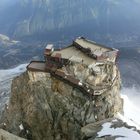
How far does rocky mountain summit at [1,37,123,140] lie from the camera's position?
383ft

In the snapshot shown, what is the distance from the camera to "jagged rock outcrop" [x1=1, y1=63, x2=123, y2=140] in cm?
11669

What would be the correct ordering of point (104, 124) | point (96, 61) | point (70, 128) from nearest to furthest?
point (104, 124)
point (70, 128)
point (96, 61)

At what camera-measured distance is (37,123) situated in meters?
121

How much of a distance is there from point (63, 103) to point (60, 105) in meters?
0.95

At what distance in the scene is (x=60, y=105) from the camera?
118m

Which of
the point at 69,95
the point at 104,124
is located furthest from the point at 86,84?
the point at 104,124

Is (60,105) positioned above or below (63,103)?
below

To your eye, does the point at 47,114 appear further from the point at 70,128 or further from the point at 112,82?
the point at 112,82

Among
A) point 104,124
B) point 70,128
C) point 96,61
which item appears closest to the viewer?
point 104,124

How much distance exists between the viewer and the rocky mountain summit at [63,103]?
116688 millimetres

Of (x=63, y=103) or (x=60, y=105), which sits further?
(x=60, y=105)

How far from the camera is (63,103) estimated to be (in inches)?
4633

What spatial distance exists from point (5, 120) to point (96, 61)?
30697mm

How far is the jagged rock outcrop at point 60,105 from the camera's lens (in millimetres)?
116688
